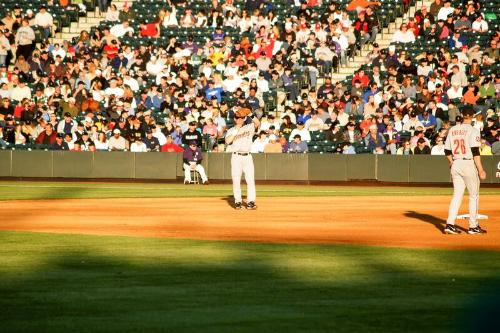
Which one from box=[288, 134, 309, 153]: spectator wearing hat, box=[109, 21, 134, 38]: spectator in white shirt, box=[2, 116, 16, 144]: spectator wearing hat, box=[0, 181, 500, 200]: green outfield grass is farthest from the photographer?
box=[109, 21, 134, 38]: spectator in white shirt

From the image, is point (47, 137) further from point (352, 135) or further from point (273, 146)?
point (352, 135)

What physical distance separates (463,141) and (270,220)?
4334 mm

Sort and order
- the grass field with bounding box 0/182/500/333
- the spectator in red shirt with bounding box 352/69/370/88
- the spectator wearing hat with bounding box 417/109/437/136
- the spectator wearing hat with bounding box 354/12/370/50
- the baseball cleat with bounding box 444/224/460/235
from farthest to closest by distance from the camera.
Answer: the spectator wearing hat with bounding box 354/12/370/50 < the spectator in red shirt with bounding box 352/69/370/88 < the spectator wearing hat with bounding box 417/109/437/136 < the baseball cleat with bounding box 444/224/460/235 < the grass field with bounding box 0/182/500/333

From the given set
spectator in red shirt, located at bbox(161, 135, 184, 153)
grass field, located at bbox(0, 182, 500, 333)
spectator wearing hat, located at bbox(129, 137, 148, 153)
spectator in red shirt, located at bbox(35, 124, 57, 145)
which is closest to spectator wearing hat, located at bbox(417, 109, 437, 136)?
spectator in red shirt, located at bbox(161, 135, 184, 153)

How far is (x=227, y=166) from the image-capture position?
3231 cm

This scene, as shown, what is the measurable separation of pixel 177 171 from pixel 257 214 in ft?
43.1

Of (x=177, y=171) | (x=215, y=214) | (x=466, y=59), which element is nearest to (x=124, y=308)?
(x=215, y=214)

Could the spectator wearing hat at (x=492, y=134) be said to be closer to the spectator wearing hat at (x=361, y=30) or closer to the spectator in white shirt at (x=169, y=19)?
the spectator wearing hat at (x=361, y=30)

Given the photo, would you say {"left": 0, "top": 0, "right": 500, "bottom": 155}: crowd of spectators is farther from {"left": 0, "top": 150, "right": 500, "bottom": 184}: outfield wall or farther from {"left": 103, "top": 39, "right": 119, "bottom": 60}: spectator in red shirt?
{"left": 0, "top": 150, "right": 500, "bottom": 184}: outfield wall

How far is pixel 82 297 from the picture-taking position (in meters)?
9.77

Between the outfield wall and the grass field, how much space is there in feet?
55.6

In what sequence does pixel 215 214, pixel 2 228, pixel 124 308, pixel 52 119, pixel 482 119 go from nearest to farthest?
pixel 124 308 < pixel 2 228 < pixel 215 214 < pixel 482 119 < pixel 52 119

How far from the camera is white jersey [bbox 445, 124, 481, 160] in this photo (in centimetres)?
1555

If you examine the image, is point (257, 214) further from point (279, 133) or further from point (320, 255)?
point (279, 133)
